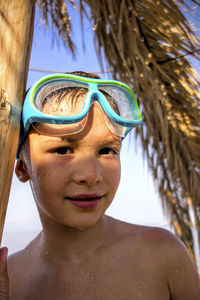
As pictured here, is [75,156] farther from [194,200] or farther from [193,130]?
[194,200]

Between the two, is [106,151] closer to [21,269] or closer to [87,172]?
[87,172]

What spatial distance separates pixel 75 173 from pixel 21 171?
15.9 inches

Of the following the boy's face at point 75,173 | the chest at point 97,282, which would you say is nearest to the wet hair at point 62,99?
the boy's face at point 75,173

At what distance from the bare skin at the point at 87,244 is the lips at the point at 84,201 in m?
0.01

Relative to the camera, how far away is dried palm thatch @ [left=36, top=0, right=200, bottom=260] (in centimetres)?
322

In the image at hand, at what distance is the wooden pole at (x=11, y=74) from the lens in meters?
1.23

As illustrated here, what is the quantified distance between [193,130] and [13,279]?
2719mm

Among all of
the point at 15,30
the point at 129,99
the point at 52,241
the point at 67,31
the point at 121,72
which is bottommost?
the point at 52,241

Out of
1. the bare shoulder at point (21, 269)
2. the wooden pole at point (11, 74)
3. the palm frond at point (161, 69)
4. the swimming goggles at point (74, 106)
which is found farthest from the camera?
the palm frond at point (161, 69)

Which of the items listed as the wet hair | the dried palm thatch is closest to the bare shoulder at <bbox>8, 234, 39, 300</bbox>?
the wet hair

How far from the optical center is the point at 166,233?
186 centimetres

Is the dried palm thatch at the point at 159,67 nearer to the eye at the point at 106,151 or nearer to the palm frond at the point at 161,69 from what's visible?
the palm frond at the point at 161,69

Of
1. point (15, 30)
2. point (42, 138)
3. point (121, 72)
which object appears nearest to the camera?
point (15, 30)

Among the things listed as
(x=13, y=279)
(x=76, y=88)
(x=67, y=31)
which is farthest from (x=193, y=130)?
(x=13, y=279)
